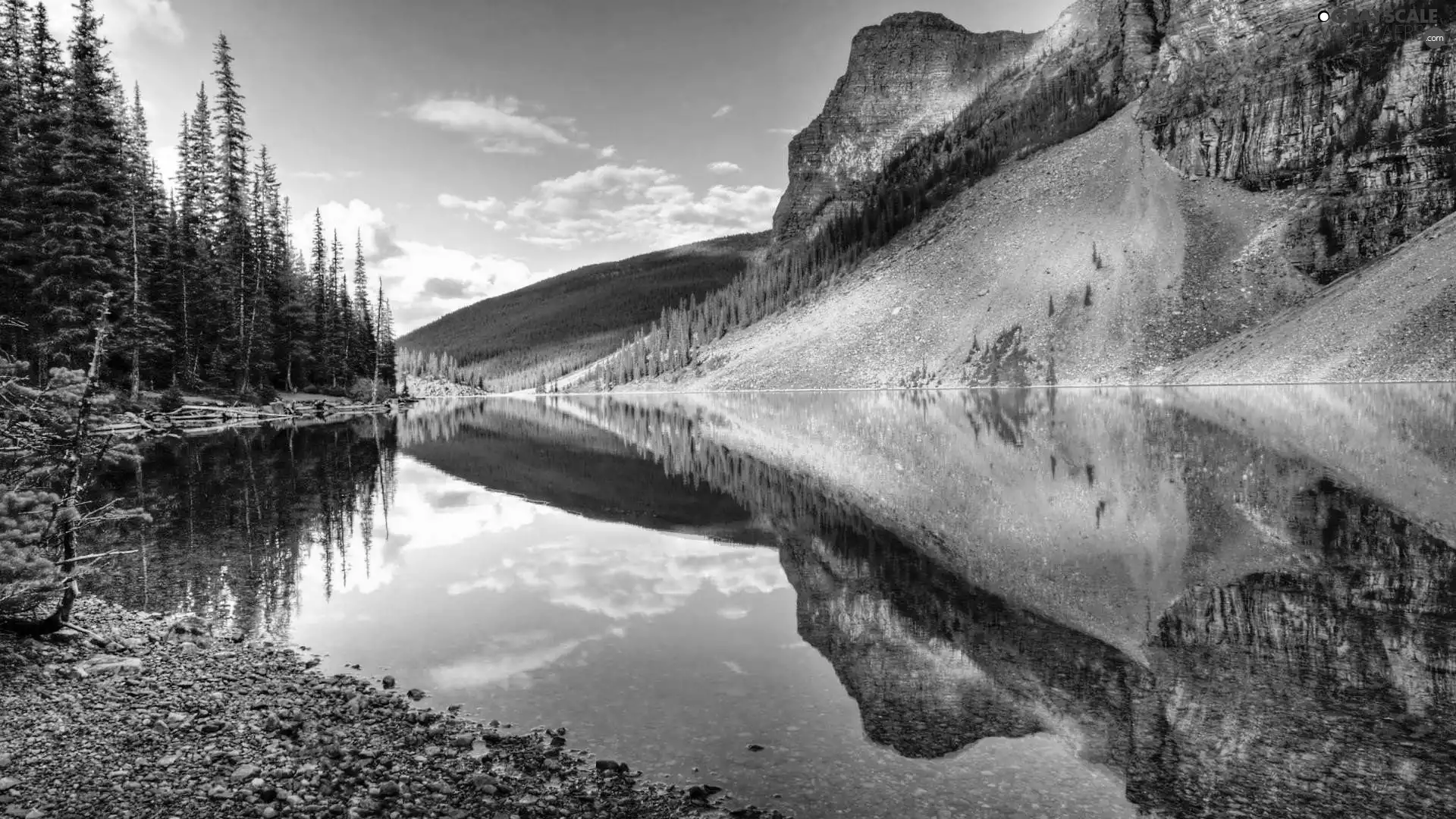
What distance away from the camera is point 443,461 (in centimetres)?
3484

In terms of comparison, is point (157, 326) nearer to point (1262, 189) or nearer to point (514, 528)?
point (514, 528)

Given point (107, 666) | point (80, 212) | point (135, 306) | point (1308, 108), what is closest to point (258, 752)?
point (107, 666)

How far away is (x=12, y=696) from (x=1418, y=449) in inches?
1329

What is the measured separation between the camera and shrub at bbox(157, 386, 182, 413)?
47.5 m

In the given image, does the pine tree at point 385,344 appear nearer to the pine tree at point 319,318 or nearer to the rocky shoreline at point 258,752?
the pine tree at point 319,318

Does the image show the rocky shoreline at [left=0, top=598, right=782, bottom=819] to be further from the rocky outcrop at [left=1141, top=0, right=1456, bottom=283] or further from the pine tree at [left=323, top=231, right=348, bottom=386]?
the rocky outcrop at [left=1141, top=0, right=1456, bottom=283]

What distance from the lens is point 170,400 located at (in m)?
47.9

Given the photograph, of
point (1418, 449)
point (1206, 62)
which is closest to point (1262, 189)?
point (1206, 62)

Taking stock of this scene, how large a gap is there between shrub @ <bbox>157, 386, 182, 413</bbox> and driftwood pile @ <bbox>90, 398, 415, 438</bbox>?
38 centimetres

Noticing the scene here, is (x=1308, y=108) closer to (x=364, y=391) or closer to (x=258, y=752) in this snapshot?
(x=364, y=391)

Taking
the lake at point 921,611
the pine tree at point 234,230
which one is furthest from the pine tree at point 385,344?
the lake at point 921,611

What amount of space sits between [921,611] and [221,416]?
56.7 m

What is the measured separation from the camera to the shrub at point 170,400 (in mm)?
47469

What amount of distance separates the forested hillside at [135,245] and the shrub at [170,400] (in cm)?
177
